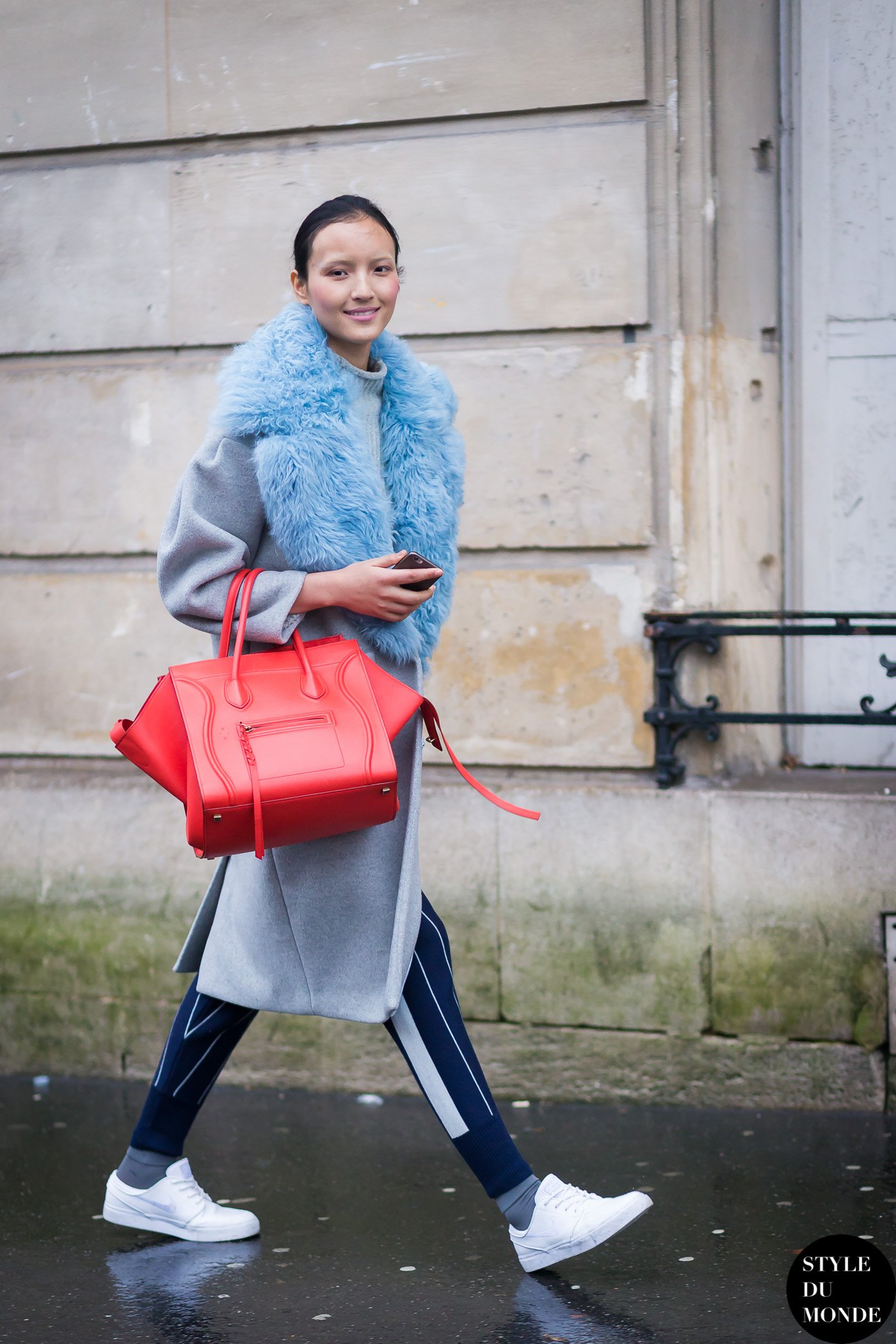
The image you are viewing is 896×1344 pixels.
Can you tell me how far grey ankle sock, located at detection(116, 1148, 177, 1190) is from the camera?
311 centimetres

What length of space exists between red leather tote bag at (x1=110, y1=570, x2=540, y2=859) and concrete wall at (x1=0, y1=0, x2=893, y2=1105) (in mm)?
1553

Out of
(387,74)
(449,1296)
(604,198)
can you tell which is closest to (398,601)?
(449,1296)

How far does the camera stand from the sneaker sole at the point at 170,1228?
311cm

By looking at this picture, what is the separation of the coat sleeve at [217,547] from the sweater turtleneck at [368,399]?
254 mm

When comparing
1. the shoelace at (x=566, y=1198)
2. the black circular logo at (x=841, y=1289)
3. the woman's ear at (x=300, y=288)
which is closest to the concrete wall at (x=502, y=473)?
the black circular logo at (x=841, y=1289)

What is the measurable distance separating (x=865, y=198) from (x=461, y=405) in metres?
1.37

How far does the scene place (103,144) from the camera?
442cm

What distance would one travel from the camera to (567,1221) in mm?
2799

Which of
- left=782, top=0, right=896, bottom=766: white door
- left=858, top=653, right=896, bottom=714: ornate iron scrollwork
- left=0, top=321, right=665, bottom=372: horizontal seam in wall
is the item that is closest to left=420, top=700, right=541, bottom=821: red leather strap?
left=858, top=653, right=896, bottom=714: ornate iron scrollwork

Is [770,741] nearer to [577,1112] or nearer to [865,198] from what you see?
[577,1112]

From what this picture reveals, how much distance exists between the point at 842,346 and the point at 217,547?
7.85 feet

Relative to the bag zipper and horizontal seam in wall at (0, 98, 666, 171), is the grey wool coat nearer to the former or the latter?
the bag zipper

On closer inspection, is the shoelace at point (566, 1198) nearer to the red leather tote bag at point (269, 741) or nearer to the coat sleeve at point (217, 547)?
the red leather tote bag at point (269, 741)

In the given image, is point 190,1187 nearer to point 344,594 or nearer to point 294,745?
point 294,745
